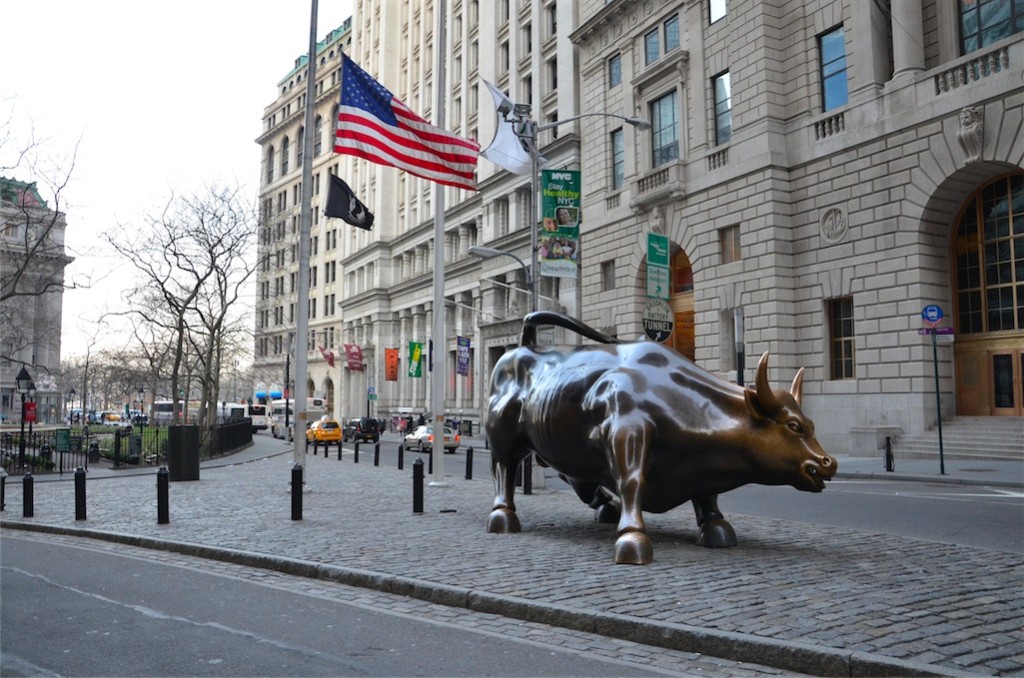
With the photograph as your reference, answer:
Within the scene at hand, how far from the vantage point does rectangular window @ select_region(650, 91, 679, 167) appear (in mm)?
34938

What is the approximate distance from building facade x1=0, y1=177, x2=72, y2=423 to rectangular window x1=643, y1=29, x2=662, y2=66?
79.8ft

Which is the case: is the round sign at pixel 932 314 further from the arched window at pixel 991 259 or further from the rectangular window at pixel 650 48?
the rectangular window at pixel 650 48

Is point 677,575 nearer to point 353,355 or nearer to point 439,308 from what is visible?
point 439,308

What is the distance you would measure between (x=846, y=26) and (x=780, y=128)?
386cm

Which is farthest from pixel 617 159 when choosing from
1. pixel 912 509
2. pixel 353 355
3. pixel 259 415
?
pixel 259 415

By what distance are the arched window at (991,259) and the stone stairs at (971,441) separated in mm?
3109

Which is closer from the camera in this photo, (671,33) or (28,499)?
(28,499)

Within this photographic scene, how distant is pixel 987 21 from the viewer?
24.1 meters

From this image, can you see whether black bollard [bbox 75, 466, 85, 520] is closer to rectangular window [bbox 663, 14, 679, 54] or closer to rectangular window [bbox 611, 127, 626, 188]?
rectangular window [bbox 663, 14, 679, 54]

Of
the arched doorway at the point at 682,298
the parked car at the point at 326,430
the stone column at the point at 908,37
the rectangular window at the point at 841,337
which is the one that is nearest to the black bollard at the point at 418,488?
the rectangular window at the point at 841,337

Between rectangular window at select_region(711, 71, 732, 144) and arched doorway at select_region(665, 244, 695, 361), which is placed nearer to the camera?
rectangular window at select_region(711, 71, 732, 144)

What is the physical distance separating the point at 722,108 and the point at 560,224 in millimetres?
13897

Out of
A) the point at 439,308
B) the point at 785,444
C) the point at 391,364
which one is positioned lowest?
the point at 785,444

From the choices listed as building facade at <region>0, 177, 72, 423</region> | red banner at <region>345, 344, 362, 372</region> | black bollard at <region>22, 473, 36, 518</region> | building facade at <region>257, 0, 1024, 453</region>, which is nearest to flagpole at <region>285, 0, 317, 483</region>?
black bollard at <region>22, 473, 36, 518</region>
